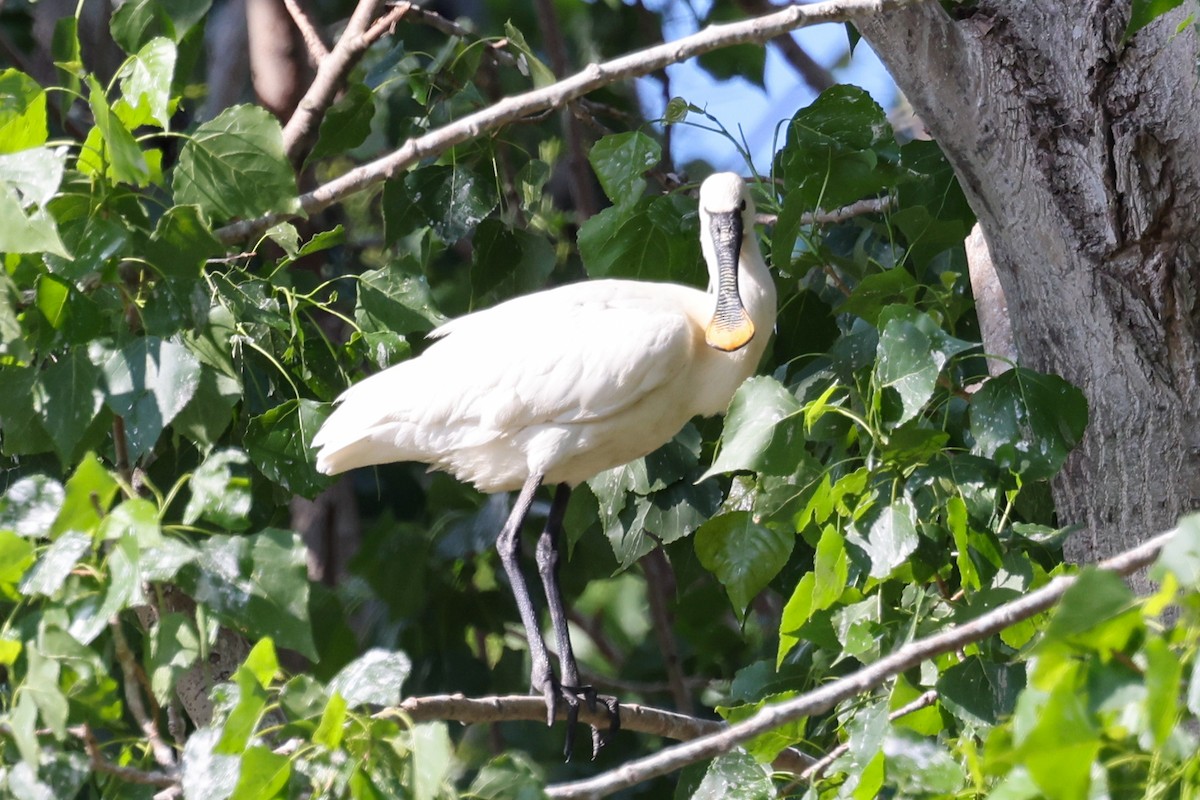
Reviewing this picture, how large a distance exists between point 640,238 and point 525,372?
0.40 meters

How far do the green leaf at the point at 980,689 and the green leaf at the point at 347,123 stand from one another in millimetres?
1906

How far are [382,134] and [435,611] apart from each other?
88.5 inches

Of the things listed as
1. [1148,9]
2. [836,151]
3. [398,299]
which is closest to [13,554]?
[398,299]

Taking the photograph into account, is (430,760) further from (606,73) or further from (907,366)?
(606,73)

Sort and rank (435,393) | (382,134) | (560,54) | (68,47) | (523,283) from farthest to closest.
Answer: (382,134), (560,54), (523,283), (435,393), (68,47)

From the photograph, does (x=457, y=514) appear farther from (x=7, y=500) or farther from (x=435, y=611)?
(x=7, y=500)

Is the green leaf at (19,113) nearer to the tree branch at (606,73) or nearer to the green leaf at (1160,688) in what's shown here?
the tree branch at (606,73)

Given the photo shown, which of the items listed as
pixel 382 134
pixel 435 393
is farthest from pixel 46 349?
pixel 382 134

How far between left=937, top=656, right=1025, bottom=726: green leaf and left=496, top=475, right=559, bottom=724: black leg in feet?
3.87

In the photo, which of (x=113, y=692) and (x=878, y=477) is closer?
(x=113, y=692)

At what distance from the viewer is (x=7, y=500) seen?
201 cm

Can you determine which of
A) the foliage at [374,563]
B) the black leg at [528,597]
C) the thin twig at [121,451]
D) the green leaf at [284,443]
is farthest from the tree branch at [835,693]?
the black leg at [528,597]

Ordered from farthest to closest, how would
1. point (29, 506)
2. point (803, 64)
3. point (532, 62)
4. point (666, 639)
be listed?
point (803, 64), point (666, 639), point (532, 62), point (29, 506)

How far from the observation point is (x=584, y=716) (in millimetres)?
3559
